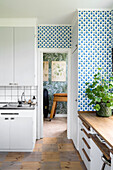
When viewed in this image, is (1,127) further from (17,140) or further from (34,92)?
(34,92)

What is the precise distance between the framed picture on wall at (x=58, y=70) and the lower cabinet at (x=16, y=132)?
131 inches

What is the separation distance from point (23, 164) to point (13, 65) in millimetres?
1916

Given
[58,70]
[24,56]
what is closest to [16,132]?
[24,56]

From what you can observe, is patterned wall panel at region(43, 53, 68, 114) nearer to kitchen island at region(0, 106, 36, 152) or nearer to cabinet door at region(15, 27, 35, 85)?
cabinet door at region(15, 27, 35, 85)

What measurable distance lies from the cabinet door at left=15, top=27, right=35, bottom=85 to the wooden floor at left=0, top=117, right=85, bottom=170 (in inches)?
54.0

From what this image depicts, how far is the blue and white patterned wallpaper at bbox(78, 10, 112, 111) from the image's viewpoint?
3244mm

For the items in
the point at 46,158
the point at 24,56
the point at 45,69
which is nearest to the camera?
the point at 46,158

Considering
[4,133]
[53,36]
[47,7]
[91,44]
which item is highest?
[47,7]

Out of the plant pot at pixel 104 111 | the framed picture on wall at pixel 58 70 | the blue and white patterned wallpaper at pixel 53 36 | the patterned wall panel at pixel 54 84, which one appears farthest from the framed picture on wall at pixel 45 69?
the plant pot at pixel 104 111

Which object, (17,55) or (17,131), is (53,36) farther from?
(17,131)

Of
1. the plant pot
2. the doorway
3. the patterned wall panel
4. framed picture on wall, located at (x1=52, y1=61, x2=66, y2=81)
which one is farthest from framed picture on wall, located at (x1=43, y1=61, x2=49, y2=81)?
the plant pot

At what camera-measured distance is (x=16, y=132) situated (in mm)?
3346

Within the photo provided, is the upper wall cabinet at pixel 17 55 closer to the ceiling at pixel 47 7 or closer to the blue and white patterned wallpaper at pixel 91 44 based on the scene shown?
the ceiling at pixel 47 7

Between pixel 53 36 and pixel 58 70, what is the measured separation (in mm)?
2510
